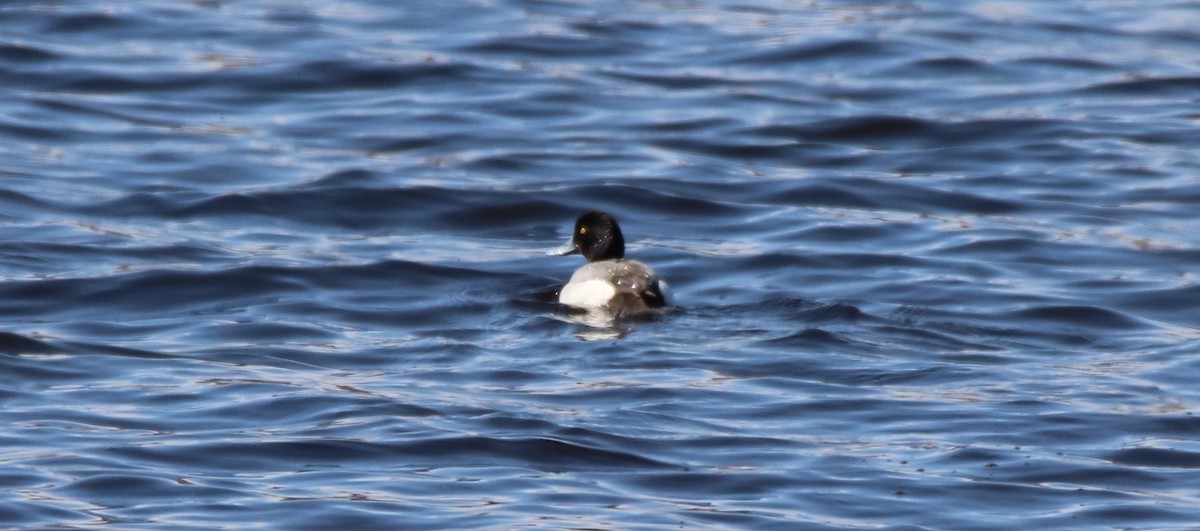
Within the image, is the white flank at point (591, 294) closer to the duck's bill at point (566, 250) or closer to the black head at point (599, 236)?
the black head at point (599, 236)

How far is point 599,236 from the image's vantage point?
13.4 metres

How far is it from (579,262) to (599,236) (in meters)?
1.90

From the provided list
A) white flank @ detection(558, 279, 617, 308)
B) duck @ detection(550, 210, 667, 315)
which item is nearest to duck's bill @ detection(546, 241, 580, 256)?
duck @ detection(550, 210, 667, 315)

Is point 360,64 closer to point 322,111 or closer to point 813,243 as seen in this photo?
point 322,111

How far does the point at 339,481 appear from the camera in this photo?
335 inches

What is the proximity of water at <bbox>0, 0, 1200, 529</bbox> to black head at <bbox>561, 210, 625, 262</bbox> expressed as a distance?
1.26ft

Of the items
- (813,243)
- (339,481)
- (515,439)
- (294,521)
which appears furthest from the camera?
(813,243)

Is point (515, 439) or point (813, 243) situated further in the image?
point (813, 243)

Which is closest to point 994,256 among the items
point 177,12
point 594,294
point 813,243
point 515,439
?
point 813,243

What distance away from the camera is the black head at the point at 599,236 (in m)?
Result: 13.4

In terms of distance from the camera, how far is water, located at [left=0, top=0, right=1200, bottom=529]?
869 centimetres

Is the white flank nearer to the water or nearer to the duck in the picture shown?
the duck

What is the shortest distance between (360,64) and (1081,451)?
12.2 metres

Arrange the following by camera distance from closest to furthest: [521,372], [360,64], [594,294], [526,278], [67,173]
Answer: [521,372]
[594,294]
[526,278]
[67,173]
[360,64]
